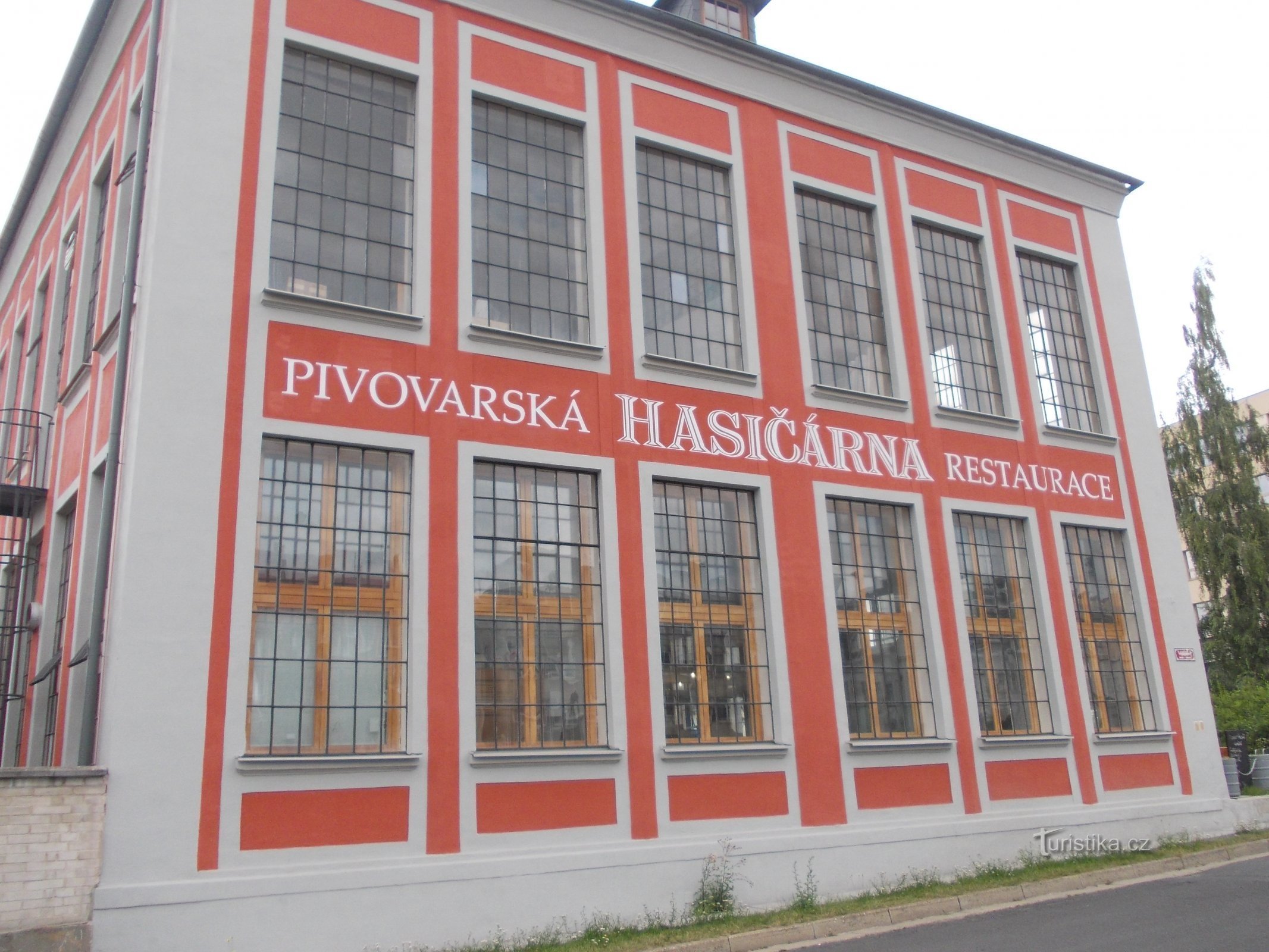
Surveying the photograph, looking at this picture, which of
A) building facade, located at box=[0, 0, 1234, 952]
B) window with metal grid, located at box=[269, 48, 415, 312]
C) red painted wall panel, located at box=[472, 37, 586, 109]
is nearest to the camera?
building facade, located at box=[0, 0, 1234, 952]

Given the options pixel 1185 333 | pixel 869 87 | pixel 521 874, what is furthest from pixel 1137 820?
pixel 1185 333

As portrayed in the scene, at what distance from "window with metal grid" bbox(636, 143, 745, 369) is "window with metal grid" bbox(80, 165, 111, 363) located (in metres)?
6.80

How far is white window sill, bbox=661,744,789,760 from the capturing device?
12062 mm

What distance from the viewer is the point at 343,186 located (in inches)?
484

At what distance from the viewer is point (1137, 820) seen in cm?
1552

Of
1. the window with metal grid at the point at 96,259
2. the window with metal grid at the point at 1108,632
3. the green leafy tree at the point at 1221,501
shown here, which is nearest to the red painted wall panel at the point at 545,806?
the window with metal grid at the point at 96,259

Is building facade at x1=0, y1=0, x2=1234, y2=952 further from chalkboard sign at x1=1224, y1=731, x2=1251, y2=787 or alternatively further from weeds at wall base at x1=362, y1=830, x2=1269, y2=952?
chalkboard sign at x1=1224, y1=731, x2=1251, y2=787

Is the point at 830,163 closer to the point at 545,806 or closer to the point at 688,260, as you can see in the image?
the point at 688,260

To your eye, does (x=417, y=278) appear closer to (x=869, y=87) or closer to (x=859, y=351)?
(x=859, y=351)

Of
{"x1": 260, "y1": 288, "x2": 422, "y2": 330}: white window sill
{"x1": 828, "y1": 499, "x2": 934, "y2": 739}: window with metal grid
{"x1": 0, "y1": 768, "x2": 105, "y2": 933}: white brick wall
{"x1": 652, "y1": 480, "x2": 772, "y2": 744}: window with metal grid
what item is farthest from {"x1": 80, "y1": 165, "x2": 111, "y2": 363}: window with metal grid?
{"x1": 828, "y1": 499, "x2": 934, "y2": 739}: window with metal grid

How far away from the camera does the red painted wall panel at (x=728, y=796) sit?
1202cm

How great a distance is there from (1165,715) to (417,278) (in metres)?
12.7

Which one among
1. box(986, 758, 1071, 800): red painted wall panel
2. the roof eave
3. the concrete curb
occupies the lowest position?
the concrete curb

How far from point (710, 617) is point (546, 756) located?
2872 millimetres
